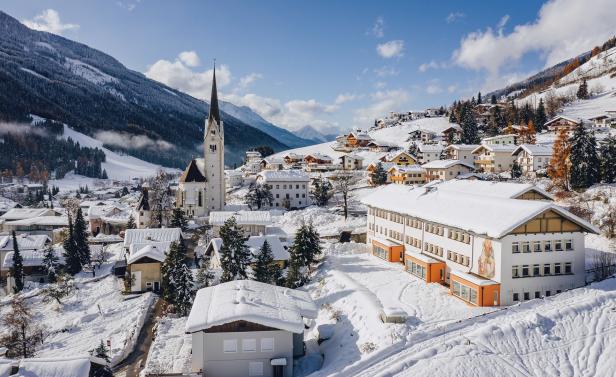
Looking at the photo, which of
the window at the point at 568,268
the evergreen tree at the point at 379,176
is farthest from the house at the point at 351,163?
the window at the point at 568,268

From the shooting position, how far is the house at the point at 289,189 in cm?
6894

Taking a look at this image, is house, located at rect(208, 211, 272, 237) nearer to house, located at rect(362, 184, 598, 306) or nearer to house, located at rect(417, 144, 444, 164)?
house, located at rect(362, 184, 598, 306)

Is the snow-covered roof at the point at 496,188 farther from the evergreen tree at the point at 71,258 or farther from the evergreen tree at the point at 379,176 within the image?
the evergreen tree at the point at 71,258

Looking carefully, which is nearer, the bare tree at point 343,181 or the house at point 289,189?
the house at point 289,189

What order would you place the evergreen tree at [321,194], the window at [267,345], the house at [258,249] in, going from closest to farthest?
1. the window at [267,345]
2. the house at [258,249]
3. the evergreen tree at [321,194]

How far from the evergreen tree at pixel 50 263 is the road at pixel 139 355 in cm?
1851

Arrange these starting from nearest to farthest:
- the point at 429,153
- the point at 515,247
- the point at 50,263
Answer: the point at 515,247, the point at 50,263, the point at 429,153

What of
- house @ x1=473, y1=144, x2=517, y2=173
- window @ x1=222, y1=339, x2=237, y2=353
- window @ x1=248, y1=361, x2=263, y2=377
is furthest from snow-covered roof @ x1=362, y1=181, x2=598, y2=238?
house @ x1=473, y1=144, x2=517, y2=173

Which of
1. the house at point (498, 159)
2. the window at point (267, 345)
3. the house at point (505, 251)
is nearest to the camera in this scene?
the window at point (267, 345)

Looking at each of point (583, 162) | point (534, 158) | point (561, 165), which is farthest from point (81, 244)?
point (534, 158)

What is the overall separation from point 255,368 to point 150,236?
28319mm

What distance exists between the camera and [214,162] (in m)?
71.4

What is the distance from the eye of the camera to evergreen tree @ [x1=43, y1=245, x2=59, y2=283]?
44756 mm

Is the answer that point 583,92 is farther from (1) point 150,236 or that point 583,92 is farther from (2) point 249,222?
(1) point 150,236
